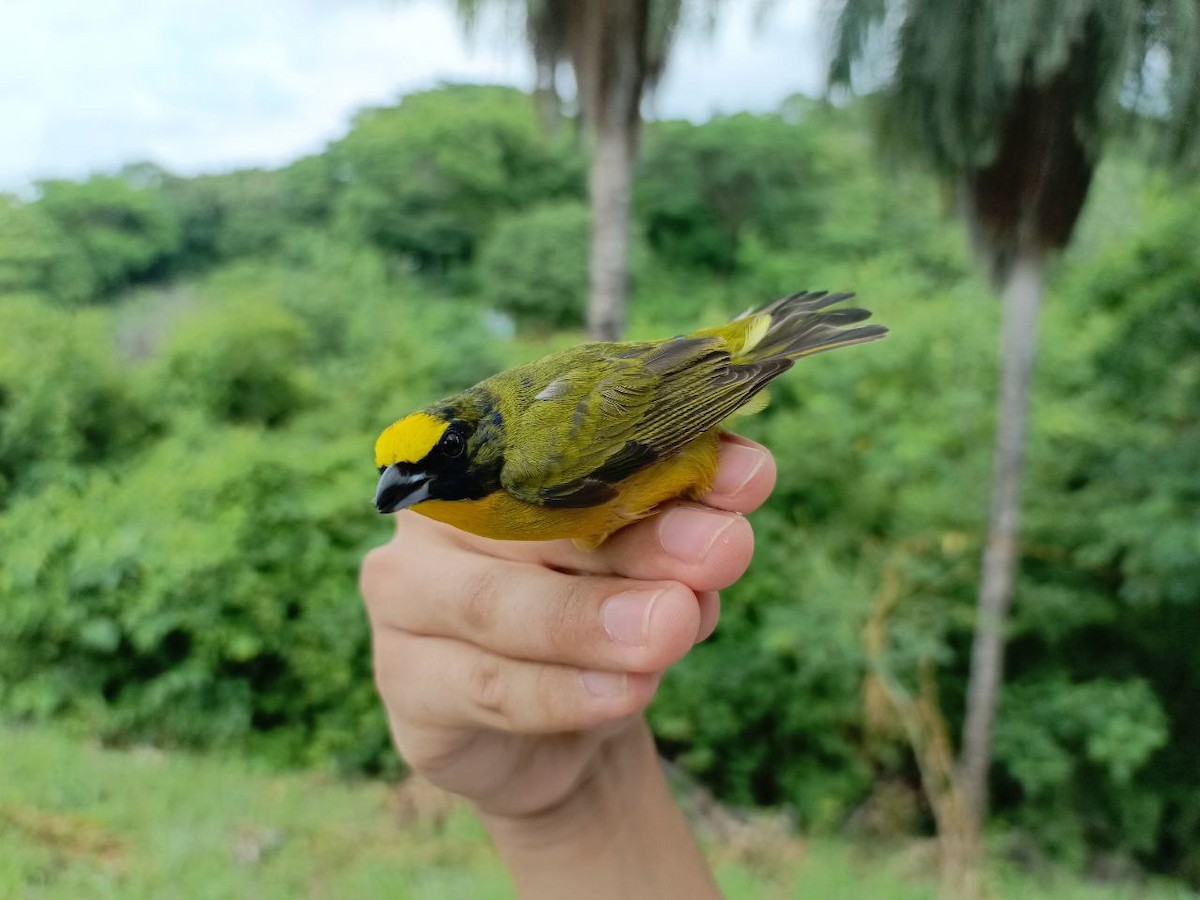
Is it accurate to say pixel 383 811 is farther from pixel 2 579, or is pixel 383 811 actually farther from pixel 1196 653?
pixel 1196 653

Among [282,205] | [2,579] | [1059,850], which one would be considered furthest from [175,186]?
[1059,850]

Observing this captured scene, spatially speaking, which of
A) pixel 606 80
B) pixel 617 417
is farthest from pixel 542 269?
pixel 617 417

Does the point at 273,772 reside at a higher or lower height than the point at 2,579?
lower

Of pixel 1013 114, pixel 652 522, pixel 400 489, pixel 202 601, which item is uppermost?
pixel 1013 114

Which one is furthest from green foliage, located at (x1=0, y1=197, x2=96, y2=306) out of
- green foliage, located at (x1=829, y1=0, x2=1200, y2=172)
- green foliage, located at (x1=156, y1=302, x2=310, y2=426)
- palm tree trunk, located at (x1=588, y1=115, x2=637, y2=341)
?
green foliage, located at (x1=829, y1=0, x2=1200, y2=172)

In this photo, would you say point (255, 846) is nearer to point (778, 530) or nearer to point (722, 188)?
point (778, 530)

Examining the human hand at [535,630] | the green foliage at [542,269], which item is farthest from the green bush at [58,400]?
the green foliage at [542,269]

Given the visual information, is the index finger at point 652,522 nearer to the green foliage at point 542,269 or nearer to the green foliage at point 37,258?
the green foliage at point 37,258
